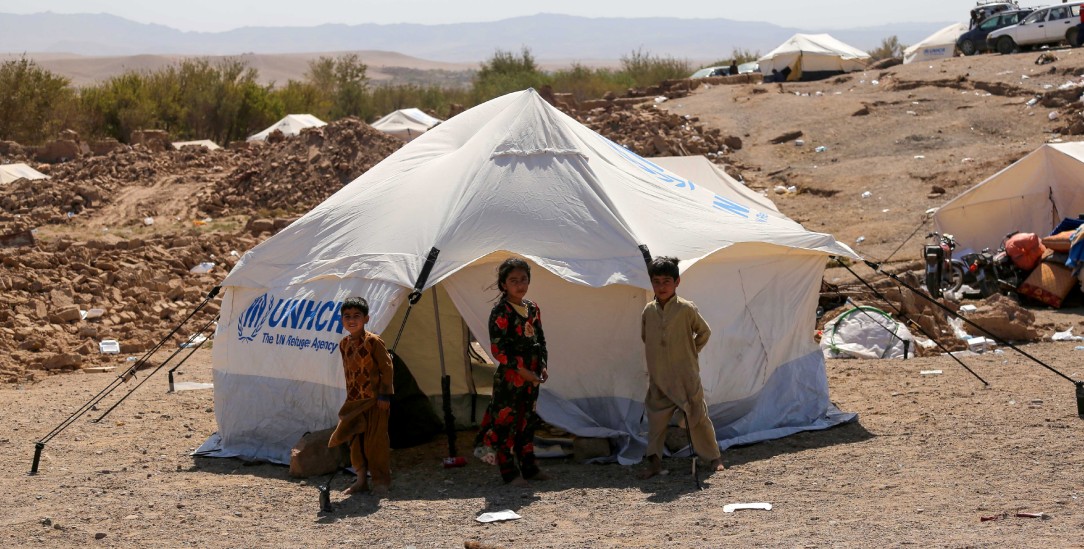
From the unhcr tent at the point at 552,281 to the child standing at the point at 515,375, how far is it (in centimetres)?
49

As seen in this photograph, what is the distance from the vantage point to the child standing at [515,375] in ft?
19.6

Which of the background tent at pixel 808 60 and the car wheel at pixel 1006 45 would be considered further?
the background tent at pixel 808 60

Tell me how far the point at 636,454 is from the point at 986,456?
1.82 metres

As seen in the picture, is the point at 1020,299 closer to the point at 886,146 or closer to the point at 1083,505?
the point at 1083,505

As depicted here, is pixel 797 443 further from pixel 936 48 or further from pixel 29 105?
pixel 936 48

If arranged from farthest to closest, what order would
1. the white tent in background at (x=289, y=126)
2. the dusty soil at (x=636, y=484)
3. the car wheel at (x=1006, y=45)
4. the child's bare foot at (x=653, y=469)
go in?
1. the white tent in background at (x=289, y=126)
2. the car wheel at (x=1006, y=45)
3. the child's bare foot at (x=653, y=469)
4. the dusty soil at (x=636, y=484)

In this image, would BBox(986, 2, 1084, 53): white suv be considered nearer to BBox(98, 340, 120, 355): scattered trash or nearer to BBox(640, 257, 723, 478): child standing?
BBox(98, 340, 120, 355): scattered trash

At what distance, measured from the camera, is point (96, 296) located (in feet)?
45.2

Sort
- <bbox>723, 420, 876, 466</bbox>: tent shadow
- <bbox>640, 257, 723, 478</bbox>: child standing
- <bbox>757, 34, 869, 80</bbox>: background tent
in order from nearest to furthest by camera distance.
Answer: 1. <bbox>640, 257, 723, 478</bbox>: child standing
2. <bbox>723, 420, 876, 466</bbox>: tent shadow
3. <bbox>757, 34, 869, 80</bbox>: background tent

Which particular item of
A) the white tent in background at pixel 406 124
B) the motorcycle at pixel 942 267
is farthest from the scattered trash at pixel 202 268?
the white tent in background at pixel 406 124

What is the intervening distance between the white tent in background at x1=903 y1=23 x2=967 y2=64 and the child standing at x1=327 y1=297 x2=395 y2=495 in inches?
1310

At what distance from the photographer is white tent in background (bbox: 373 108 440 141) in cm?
2994

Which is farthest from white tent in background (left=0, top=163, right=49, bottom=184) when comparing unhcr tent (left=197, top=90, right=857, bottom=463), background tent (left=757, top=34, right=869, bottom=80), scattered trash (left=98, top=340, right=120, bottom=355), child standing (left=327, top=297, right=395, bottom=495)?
background tent (left=757, top=34, right=869, bottom=80)

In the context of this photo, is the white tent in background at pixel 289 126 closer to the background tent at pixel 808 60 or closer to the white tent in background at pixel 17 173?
the white tent in background at pixel 17 173
